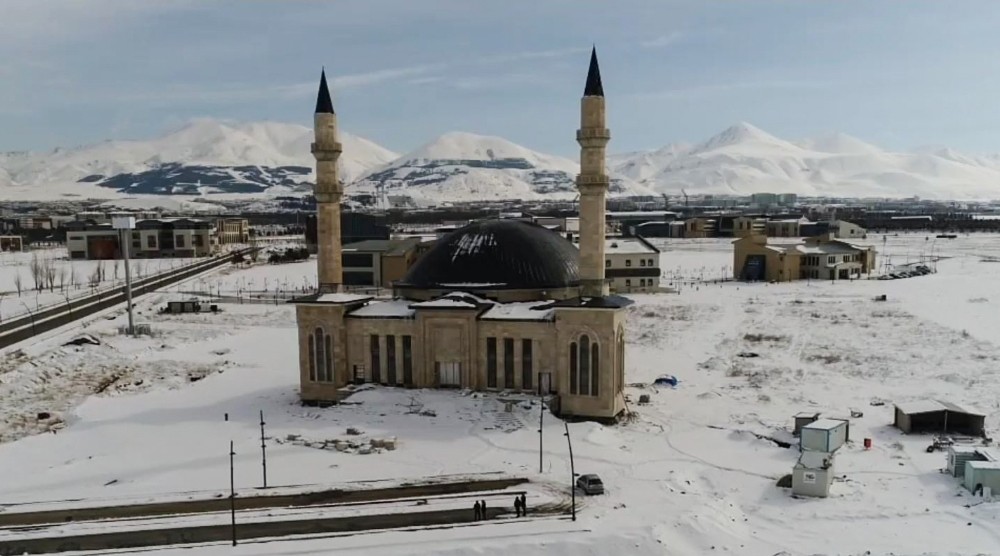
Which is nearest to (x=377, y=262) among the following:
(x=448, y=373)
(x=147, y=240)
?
(x=448, y=373)

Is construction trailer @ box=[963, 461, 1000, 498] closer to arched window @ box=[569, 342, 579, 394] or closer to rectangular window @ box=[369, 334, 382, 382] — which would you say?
arched window @ box=[569, 342, 579, 394]

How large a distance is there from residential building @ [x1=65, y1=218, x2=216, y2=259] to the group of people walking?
383 ft

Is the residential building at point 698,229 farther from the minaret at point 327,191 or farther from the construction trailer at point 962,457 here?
the construction trailer at point 962,457

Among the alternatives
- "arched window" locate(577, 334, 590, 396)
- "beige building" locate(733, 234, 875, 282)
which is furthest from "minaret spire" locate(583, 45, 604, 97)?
"beige building" locate(733, 234, 875, 282)

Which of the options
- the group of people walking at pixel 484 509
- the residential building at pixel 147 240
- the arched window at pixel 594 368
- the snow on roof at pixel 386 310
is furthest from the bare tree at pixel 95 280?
the group of people walking at pixel 484 509

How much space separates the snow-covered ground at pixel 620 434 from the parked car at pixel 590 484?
1.21ft

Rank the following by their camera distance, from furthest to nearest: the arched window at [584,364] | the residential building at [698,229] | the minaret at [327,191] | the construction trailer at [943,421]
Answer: the residential building at [698,229]
the minaret at [327,191]
the arched window at [584,364]
the construction trailer at [943,421]

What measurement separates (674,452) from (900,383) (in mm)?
18026

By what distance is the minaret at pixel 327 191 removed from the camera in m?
41.2

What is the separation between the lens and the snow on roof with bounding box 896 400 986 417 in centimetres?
3130

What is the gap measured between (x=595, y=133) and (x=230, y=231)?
439 ft

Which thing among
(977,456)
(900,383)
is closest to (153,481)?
(977,456)

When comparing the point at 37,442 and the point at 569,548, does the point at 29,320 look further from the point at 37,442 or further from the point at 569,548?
the point at 569,548

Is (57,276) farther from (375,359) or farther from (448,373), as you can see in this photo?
(448,373)
